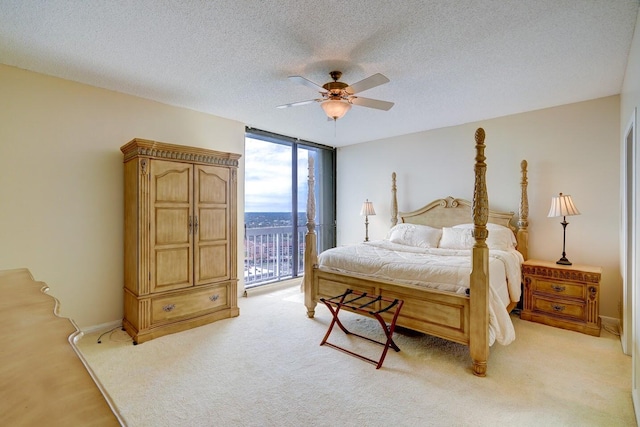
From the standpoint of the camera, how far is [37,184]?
2.80 meters

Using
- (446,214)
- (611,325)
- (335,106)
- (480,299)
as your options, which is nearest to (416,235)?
(446,214)

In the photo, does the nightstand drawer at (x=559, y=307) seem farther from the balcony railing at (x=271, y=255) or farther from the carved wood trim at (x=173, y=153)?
the carved wood trim at (x=173, y=153)

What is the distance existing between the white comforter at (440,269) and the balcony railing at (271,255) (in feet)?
5.41

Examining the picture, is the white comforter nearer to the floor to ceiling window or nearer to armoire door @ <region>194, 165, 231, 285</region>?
armoire door @ <region>194, 165, 231, 285</region>

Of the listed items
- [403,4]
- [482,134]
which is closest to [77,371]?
[403,4]

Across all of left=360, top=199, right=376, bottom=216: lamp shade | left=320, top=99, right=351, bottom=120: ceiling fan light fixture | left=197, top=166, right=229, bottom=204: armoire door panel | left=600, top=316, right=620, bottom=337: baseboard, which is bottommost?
left=600, top=316, right=620, bottom=337: baseboard

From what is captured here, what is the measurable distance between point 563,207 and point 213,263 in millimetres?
3937

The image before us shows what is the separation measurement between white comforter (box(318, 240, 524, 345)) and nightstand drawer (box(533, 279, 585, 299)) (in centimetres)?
32

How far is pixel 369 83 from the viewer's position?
2.37 meters

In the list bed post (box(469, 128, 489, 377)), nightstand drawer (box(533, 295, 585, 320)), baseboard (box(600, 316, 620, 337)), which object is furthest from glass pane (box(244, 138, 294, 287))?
baseboard (box(600, 316, 620, 337))

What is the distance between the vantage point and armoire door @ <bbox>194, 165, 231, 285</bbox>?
3369mm

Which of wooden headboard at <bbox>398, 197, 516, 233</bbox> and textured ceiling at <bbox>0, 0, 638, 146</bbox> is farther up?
textured ceiling at <bbox>0, 0, 638, 146</bbox>

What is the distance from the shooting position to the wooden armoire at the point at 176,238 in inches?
118

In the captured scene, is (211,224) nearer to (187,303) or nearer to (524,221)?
(187,303)
